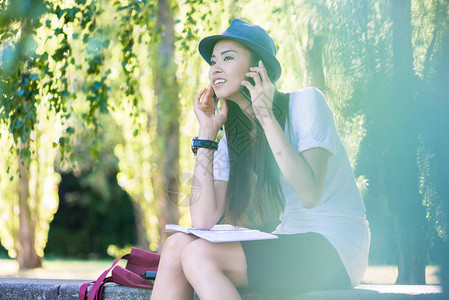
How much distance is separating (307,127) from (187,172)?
212 inches

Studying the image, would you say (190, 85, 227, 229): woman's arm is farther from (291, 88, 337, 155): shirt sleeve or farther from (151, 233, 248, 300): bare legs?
(291, 88, 337, 155): shirt sleeve

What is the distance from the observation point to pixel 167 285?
1966 millimetres

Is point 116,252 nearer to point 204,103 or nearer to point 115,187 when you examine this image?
point 115,187

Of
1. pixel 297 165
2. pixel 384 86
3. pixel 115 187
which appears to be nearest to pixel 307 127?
pixel 297 165

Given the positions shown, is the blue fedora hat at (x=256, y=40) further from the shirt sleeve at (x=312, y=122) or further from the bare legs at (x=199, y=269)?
the bare legs at (x=199, y=269)

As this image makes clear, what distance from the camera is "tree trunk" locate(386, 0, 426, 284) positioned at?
358 cm

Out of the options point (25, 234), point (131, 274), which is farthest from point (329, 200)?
point (25, 234)

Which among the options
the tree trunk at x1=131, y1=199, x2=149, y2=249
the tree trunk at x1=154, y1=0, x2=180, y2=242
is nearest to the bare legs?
the tree trunk at x1=154, y1=0, x2=180, y2=242

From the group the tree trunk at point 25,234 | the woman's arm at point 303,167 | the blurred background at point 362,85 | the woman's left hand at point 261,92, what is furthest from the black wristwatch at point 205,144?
the tree trunk at point 25,234

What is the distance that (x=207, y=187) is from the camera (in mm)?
2363

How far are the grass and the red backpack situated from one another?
1750 mm

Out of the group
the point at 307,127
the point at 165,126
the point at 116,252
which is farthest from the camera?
the point at 116,252

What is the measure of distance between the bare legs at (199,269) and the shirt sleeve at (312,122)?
0.51 metres

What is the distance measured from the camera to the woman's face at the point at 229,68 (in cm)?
Answer: 238
